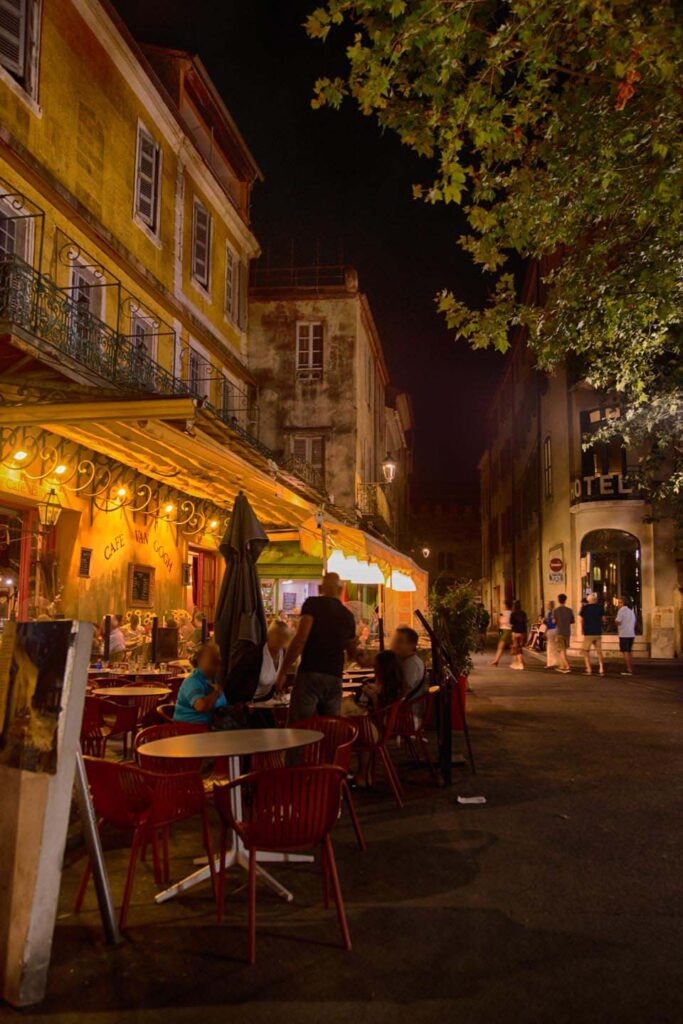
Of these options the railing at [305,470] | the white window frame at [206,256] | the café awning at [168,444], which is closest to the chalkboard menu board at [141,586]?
the café awning at [168,444]

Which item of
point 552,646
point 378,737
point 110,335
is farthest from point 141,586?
point 552,646

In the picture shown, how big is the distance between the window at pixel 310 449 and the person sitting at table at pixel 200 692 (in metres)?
21.0

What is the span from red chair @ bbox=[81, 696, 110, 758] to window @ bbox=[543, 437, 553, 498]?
94.5 feet

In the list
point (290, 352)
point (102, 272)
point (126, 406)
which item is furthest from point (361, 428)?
point (126, 406)

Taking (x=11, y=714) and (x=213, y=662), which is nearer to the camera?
(x=11, y=714)

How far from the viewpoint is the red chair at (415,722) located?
26.6ft

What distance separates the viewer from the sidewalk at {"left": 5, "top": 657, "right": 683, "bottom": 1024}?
11.6 ft

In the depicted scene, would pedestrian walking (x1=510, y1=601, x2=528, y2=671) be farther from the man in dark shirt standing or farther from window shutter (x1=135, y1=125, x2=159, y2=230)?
the man in dark shirt standing

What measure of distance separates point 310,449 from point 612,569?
1166 centimetres

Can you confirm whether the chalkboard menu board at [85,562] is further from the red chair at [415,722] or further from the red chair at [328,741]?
the red chair at [328,741]

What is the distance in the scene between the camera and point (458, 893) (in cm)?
491

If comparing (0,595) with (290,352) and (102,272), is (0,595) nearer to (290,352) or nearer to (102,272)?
(102,272)

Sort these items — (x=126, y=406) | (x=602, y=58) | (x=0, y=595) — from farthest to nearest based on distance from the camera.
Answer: (x=0, y=595) < (x=126, y=406) < (x=602, y=58)

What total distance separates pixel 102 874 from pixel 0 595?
26.3 ft
